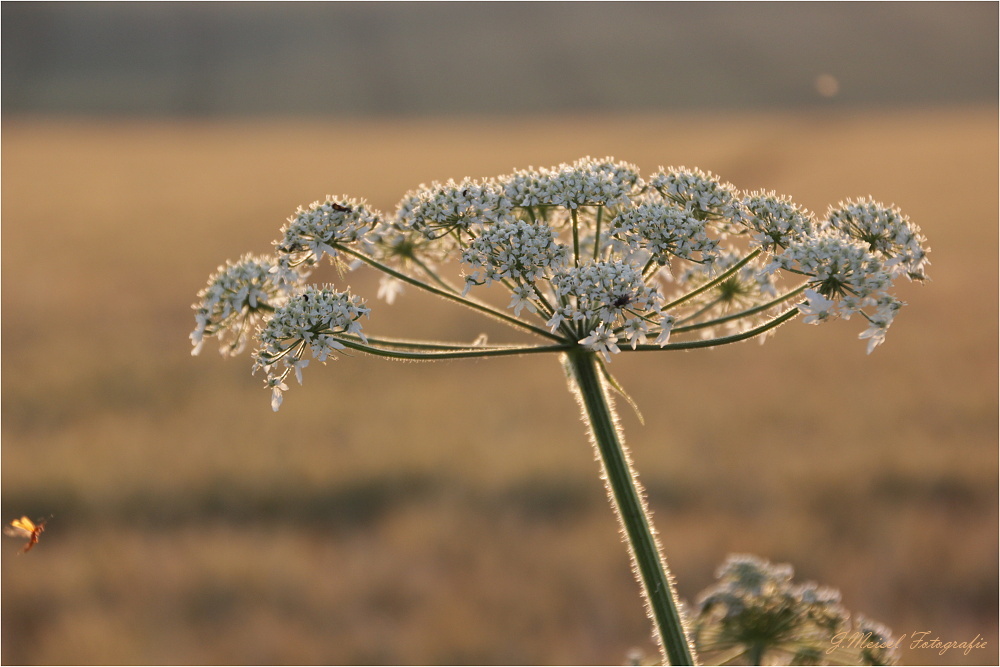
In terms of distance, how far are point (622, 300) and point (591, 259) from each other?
0.53 metres

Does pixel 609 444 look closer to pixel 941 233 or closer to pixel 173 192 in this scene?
pixel 941 233

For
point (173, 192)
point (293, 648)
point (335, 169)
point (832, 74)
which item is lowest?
point (293, 648)

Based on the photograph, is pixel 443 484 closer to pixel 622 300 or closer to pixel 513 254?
pixel 513 254

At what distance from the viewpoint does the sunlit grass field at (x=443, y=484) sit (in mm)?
12125

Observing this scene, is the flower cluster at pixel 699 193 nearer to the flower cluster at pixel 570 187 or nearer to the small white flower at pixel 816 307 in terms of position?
the flower cluster at pixel 570 187

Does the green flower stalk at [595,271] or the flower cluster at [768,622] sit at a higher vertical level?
the green flower stalk at [595,271]

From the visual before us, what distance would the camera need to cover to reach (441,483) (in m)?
16.1

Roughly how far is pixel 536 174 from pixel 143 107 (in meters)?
110

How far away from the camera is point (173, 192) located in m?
51.2

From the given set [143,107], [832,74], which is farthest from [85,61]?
[832,74]

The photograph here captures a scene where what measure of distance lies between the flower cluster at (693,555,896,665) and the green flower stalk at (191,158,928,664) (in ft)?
3.52

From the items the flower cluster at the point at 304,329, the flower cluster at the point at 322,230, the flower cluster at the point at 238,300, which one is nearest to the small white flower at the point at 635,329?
the flower cluster at the point at 304,329

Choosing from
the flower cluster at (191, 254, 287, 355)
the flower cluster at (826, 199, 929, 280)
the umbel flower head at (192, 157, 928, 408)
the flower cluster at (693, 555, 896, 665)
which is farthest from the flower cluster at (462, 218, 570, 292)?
the flower cluster at (693, 555, 896, 665)

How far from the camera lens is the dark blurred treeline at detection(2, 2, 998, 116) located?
Answer: 103 m
